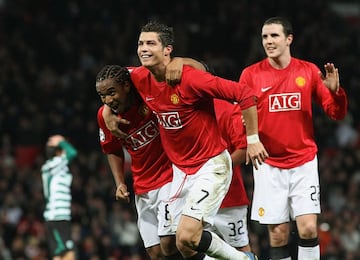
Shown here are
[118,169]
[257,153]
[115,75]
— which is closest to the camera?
[257,153]

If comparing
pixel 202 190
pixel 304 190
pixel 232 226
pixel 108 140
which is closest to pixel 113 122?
pixel 108 140

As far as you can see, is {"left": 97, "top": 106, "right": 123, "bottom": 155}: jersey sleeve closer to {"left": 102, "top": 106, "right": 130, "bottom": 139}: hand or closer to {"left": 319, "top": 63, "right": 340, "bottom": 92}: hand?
{"left": 102, "top": 106, "right": 130, "bottom": 139}: hand

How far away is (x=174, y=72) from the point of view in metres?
7.02

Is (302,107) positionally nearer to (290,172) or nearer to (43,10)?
(290,172)

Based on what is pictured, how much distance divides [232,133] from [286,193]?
2.36 ft

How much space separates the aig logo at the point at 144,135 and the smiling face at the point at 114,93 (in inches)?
10.1

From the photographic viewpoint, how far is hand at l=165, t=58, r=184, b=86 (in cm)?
700

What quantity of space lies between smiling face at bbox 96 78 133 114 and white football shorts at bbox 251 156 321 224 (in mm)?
1340

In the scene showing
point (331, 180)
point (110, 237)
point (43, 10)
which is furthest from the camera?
point (43, 10)

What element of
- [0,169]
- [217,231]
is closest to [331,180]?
[0,169]

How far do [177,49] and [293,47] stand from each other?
2828mm

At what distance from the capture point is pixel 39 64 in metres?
19.1

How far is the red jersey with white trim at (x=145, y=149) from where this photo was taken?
25.0ft

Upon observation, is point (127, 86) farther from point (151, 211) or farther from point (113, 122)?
point (151, 211)
